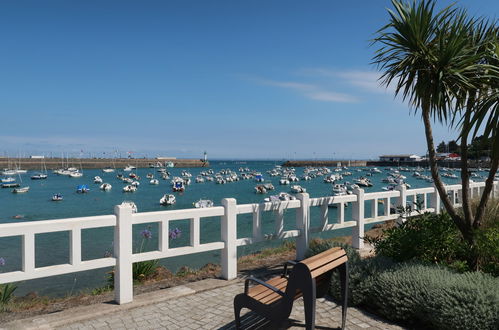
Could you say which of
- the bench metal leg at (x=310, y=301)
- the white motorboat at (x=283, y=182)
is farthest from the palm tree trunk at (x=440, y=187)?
the white motorboat at (x=283, y=182)

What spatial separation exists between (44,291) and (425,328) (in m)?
11.4

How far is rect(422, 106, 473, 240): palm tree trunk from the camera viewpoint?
22.1ft

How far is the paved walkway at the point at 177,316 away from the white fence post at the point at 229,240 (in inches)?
32.4

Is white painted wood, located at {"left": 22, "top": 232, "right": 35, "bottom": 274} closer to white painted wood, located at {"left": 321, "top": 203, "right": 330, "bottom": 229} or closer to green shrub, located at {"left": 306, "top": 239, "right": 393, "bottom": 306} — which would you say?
green shrub, located at {"left": 306, "top": 239, "right": 393, "bottom": 306}

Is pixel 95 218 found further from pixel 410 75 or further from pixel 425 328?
pixel 410 75

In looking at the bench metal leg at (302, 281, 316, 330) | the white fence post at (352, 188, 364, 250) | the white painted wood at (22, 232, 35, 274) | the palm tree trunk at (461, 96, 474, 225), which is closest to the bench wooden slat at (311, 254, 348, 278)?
the bench metal leg at (302, 281, 316, 330)

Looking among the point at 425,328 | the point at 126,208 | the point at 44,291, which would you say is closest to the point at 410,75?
the point at 425,328

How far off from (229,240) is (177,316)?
1.90 metres

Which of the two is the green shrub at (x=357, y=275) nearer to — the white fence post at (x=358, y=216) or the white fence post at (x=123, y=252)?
the white fence post at (x=358, y=216)

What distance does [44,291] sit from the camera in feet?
38.5

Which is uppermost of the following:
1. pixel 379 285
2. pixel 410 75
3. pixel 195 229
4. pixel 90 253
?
pixel 410 75

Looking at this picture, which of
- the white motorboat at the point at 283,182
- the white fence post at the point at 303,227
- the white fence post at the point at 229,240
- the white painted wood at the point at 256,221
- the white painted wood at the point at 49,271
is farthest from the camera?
the white motorboat at the point at 283,182

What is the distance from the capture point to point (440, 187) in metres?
7.02

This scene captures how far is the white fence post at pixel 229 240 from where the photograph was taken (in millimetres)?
6586
